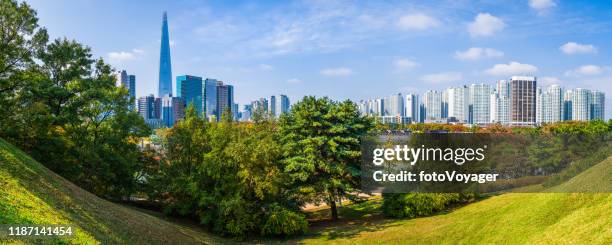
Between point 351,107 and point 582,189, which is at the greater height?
point 351,107

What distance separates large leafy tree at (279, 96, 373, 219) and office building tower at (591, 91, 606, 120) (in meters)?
137

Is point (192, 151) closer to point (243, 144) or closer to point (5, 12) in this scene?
point (243, 144)

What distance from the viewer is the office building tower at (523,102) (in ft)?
398

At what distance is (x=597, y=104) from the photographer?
129 metres

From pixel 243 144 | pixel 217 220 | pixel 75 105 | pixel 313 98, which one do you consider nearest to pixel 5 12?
pixel 75 105

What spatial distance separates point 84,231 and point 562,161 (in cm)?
1874

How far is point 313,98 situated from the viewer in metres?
23.3

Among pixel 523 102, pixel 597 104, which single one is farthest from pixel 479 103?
pixel 523 102

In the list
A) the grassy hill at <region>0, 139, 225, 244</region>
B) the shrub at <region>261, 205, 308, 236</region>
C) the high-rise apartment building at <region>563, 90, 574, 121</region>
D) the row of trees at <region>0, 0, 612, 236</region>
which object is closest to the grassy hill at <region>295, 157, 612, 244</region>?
the shrub at <region>261, 205, 308, 236</region>

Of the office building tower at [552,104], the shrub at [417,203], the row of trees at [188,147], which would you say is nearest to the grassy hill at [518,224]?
the shrub at [417,203]

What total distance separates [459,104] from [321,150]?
180527 millimetres

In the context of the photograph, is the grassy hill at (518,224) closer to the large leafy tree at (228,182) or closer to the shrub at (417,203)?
the shrub at (417,203)

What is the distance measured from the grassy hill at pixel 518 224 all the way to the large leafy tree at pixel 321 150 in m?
2.30

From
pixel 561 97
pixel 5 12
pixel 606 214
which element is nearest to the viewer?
pixel 606 214
